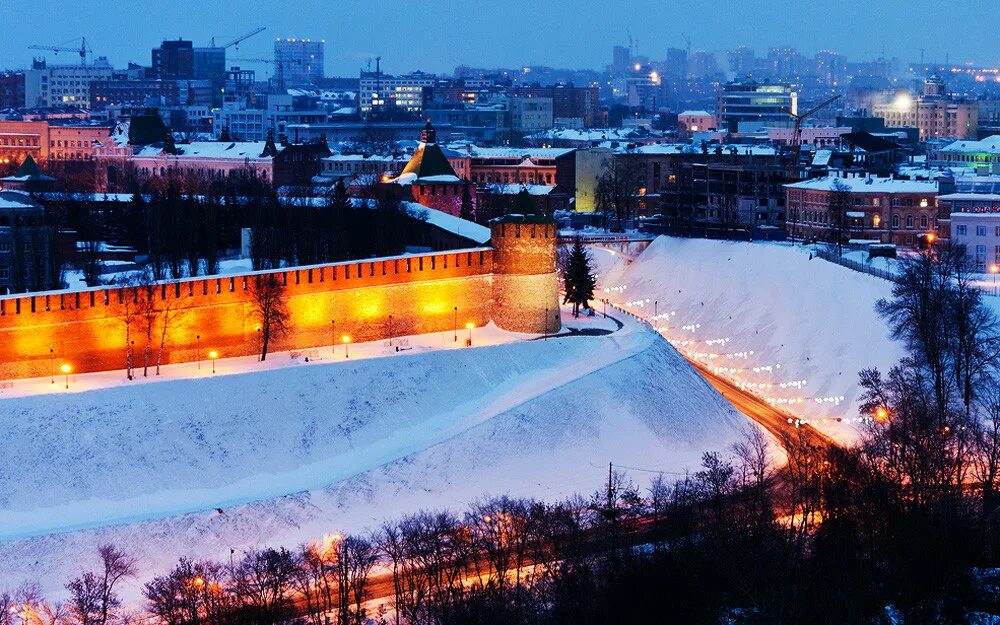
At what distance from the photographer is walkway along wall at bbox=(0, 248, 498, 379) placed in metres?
39.6

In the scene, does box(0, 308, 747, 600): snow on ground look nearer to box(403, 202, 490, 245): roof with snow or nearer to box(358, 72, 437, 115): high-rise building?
box(403, 202, 490, 245): roof with snow

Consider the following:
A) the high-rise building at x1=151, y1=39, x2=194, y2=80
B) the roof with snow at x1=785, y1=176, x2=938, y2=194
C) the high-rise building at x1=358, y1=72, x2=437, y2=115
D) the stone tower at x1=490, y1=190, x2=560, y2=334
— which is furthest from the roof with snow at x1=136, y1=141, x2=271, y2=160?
the high-rise building at x1=151, y1=39, x2=194, y2=80

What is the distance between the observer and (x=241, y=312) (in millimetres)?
42406

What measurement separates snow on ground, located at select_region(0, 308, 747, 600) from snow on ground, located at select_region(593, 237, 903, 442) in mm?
3379

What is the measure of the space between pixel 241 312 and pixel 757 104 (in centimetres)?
9671

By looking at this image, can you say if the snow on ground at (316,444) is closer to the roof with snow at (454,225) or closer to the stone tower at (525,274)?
the stone tower at (525,274)

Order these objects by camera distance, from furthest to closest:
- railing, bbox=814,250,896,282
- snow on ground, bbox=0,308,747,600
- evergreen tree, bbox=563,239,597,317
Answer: railing, bbox=814,250,896,282 < evergreen tree, bbox=563,239,597,317 < snow on ground, bbox=0,308,747,600

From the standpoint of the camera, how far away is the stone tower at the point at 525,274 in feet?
151

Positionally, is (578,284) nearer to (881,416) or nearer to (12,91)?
(881,416)

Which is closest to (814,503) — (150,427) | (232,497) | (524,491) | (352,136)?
(524,491)

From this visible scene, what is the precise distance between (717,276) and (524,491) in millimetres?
22967

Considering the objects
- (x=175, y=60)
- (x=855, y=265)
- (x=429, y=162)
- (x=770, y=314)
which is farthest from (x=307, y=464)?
(x=175, y=60)

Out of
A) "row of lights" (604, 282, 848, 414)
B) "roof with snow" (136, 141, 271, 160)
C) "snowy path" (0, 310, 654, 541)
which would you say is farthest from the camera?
"roof with snow" (136, 141, 271, 160)

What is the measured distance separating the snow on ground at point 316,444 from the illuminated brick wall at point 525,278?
2302 mm
